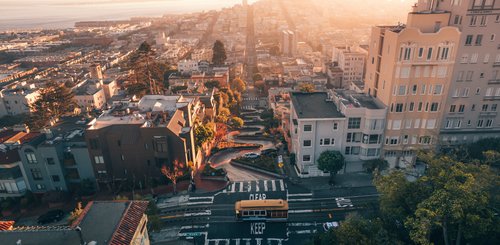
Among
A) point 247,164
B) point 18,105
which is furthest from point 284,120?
point 18,105

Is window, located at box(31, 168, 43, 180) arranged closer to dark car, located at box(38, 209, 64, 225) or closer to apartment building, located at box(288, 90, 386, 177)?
dark car, located at box(38, 209, 64, 225)

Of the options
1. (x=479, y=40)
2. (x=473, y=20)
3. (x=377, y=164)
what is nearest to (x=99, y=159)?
(x=377, y=164)

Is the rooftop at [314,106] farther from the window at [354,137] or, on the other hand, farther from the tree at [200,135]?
the tree at [200,135]

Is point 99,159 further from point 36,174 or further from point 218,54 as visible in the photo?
point 218,54

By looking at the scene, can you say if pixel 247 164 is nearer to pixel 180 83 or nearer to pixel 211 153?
pixel 211 153

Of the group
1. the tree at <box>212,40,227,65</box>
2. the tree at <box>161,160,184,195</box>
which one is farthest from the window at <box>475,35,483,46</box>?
the tree at <box>212,40,227,65</box>

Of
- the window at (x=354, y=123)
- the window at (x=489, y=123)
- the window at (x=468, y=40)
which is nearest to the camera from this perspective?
the window at (x=468, y=40)

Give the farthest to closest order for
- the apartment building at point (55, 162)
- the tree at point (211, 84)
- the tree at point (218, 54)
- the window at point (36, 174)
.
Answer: the tree at point (218, 54) < the tree at point (211, 84) < the window at point (36, 174) < the apartment building at point (55, 162)

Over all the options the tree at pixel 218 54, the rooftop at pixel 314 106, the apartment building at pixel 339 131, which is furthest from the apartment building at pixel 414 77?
the tree at pixel 218 54
